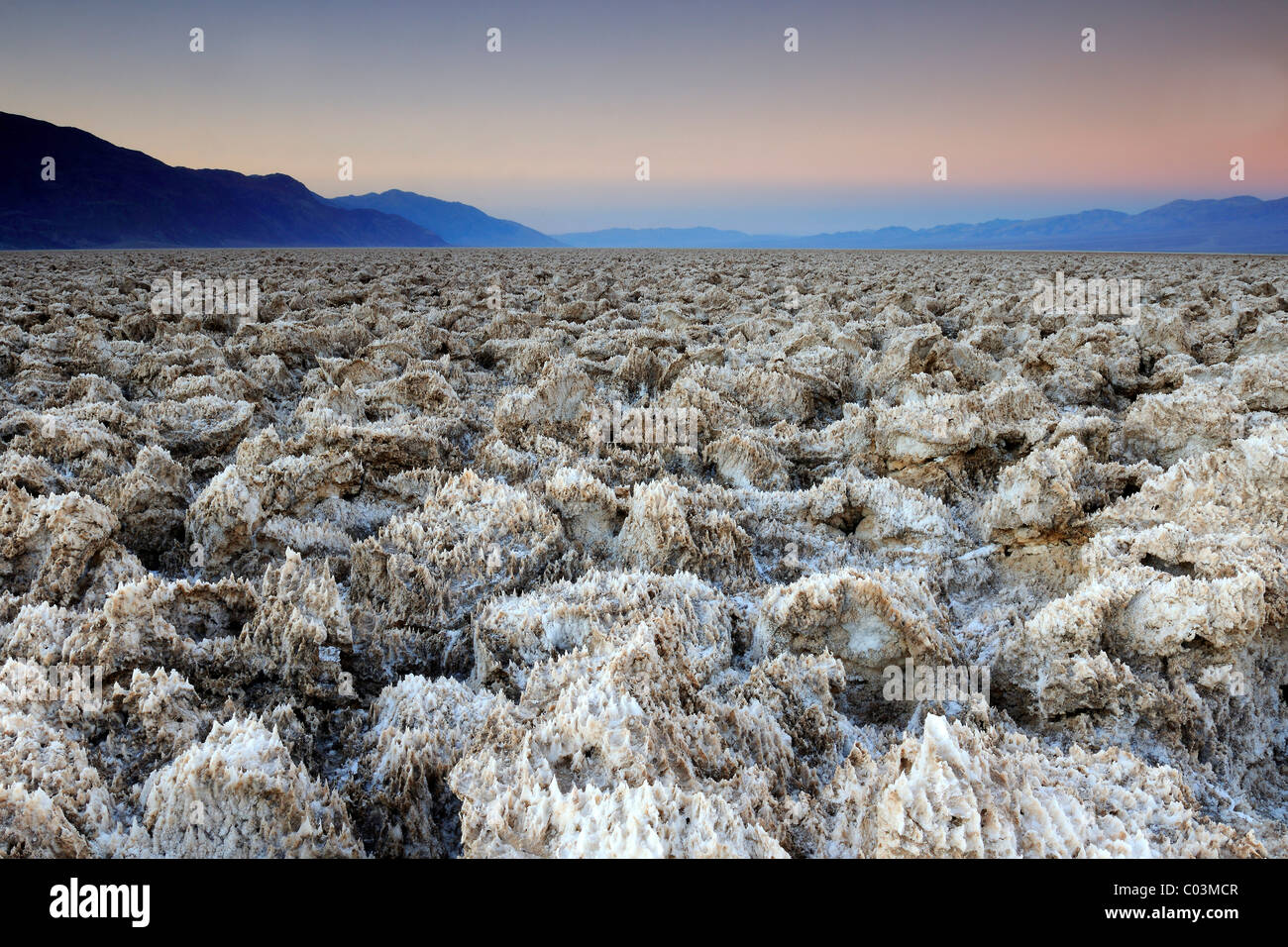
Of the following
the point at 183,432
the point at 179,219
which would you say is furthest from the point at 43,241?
the point at 183,432

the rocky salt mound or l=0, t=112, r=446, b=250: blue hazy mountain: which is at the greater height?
l=0, t=112, r=446, b=250: blue hazy mountain

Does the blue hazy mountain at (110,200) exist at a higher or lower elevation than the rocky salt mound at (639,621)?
higher

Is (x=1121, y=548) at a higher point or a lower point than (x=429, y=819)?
higher

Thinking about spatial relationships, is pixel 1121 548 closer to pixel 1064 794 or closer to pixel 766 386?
pixel 1064 794

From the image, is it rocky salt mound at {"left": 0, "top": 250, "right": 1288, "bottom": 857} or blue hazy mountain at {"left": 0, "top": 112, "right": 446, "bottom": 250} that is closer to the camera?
rocky salt mound at {"left": 0, "top": 250, "right": 1288, "bottom": 857}

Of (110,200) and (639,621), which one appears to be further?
(110,200)
